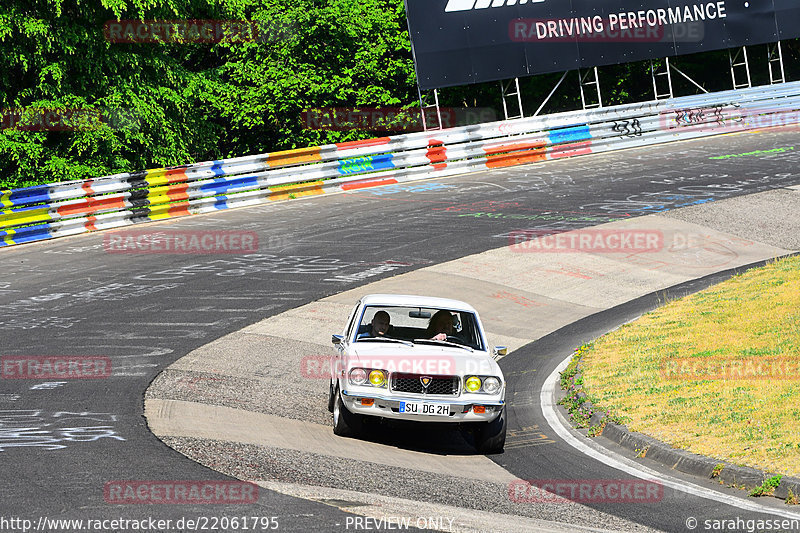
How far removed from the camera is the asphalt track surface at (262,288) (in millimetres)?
7934

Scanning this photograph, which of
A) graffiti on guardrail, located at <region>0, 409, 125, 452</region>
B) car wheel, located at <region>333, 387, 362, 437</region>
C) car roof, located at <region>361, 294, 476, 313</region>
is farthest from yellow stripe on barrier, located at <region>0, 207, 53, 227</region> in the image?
car wheel, located at <region>333, 387, 362, 437</region>

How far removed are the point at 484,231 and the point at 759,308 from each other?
7942 mm

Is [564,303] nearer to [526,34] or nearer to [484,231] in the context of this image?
[484,231]

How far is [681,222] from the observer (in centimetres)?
2244

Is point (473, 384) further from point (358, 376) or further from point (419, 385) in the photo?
point (358, 376)

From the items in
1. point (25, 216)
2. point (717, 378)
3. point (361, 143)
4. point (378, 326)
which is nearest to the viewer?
point (378, 326)

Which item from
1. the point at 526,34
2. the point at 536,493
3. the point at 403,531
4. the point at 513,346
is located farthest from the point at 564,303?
the point at 526,34

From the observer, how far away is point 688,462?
9.24 m

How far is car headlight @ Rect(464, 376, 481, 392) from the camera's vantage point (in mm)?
10102

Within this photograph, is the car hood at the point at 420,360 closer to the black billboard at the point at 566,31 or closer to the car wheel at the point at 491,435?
the car wheel at the point at 491,435

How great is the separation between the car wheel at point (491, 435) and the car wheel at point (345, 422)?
4.12 feet

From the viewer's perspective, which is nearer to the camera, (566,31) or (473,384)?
(473,384)

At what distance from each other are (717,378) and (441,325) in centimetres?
350

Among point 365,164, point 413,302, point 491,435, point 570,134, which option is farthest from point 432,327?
point 570,134
